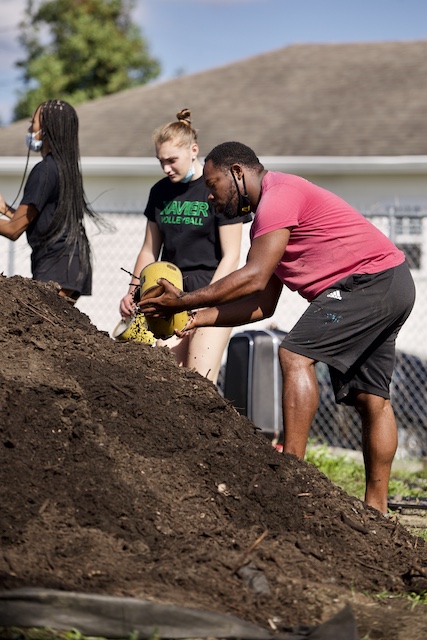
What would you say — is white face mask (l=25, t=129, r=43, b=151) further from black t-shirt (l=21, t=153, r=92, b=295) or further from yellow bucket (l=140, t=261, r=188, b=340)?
yellow bucket (l=140, t=261, r=188, b=340)

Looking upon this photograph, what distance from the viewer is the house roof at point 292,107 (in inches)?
592

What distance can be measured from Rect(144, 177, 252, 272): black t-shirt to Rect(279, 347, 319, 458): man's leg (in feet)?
4.66

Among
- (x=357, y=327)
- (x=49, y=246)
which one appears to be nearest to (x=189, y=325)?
(x=357, y=327)

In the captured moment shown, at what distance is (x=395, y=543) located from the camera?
4.31 m

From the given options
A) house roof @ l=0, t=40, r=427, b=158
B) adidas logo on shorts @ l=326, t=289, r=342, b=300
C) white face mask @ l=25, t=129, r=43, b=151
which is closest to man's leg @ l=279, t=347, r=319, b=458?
adidas logo on shorts @ l=326, t=289, r=342, b=300

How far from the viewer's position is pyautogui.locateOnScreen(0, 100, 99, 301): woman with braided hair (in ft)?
21.7

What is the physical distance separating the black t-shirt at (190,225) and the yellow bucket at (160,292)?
0.80 metres

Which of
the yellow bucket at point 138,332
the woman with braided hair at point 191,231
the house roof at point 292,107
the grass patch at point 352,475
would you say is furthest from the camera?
the house roof at point 292,107

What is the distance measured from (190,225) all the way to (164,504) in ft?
9.03

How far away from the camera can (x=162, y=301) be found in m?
4.89

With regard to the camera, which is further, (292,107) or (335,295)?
(292,107)

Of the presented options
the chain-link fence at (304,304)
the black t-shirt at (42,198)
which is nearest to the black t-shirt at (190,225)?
the black t-shirt at (42,198)

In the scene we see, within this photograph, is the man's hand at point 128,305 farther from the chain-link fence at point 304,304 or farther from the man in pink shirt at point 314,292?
the chain-link fence at point 304,304

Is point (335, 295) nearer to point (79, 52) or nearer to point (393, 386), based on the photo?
point (393, 386)
